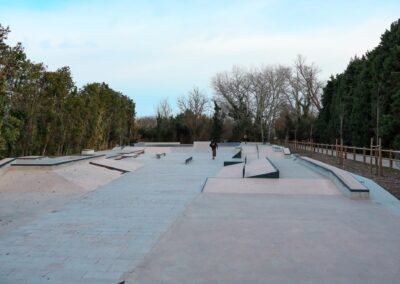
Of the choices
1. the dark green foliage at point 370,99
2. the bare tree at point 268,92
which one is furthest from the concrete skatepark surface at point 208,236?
the bare tree at point 268,92

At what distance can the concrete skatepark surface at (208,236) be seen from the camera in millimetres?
4074

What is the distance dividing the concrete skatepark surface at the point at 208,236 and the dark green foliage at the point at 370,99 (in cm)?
1356

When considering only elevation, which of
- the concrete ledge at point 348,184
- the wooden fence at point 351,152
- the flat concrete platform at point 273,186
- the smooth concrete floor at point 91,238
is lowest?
the smooth concrete floor at point 91,238

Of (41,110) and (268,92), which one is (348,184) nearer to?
(41,110)

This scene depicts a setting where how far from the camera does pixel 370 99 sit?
26.7 meters

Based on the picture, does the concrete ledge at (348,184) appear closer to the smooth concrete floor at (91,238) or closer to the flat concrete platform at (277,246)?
the flat concrete platform at (277,246)

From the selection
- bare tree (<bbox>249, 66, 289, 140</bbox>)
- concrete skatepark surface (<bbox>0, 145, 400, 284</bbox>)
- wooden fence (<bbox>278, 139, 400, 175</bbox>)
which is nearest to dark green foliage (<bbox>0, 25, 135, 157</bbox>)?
concrete skatepark surface (<bbox>0, 145, 400, 284</bbox>)

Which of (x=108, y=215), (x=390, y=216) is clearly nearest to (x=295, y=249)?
(x=390, y=216)

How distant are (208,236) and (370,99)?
78.6ft

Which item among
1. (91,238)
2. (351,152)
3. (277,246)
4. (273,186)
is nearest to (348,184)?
(273,186)

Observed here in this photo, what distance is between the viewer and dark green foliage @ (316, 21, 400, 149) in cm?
2202

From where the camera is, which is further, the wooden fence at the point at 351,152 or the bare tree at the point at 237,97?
the bare tree at the point at 237,97

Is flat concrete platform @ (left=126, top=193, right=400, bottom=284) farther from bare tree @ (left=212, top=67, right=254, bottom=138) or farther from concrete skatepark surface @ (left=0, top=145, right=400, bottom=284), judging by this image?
bare tree @ (left=212, top=67, right=254, bottom=138)

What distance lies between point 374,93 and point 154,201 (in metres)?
19.7
